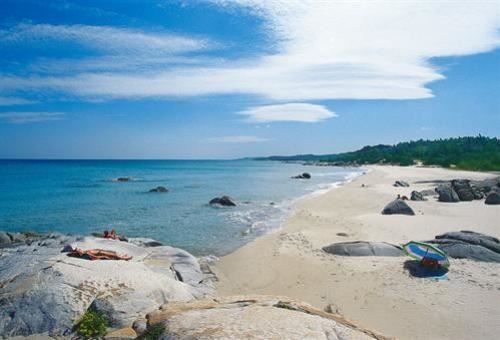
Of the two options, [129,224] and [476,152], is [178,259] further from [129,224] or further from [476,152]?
[476,152]

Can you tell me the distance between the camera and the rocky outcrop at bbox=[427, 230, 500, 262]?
1317 cm

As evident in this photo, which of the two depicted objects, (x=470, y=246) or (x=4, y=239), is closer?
(x=470, y=246)

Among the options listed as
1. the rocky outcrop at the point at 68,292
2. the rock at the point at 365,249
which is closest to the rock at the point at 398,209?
the rock at the point at 365,249

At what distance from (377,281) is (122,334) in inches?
316

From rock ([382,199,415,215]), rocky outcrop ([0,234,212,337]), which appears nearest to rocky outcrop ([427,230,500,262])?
rock ([382,199,415,215])

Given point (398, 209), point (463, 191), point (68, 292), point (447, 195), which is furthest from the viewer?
point (463, 191)

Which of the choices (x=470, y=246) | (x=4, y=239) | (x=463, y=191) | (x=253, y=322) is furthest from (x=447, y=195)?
(x=4, y=239)

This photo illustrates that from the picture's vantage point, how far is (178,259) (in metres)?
13.0

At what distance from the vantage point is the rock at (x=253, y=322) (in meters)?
4.65

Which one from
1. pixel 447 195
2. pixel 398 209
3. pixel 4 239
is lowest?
pixel 4 239

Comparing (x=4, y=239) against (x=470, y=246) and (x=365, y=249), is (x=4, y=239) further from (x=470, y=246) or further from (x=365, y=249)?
(x=470, y=246)

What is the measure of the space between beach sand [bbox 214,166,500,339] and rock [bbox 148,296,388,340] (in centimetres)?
401

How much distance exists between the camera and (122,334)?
670 cm

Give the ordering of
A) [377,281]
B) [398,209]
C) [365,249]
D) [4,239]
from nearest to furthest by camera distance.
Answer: [377,281] < [365,249] < [4,239] < [398,209]
